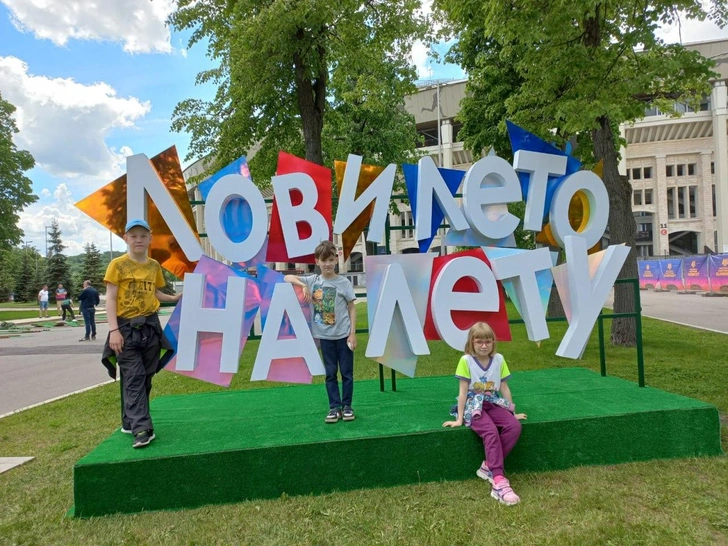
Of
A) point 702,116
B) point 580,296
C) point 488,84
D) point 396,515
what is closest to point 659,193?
point 702,116

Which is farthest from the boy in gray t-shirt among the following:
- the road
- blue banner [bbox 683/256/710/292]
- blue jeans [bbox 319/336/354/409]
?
blue banner [bbox 683/256/710/292]

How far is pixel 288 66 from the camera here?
36.8 ft

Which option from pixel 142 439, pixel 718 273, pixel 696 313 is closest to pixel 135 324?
pixel 142 439

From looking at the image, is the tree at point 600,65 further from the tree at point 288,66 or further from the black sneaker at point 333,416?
the black sneaker at point 333,416

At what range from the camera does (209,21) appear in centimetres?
1162

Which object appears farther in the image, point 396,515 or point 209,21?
point 209,21

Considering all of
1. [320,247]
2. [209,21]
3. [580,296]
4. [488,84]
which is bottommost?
[580,296]

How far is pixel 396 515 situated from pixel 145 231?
2850mm

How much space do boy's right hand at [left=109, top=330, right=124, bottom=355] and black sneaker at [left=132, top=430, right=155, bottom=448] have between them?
646 mm

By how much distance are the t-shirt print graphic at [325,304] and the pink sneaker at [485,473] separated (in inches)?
64.5

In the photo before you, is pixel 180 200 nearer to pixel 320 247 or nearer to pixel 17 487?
pixel 320 247

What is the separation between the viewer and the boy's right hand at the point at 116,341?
3613 millimetres

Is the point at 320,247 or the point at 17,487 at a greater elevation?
the point at 320,247

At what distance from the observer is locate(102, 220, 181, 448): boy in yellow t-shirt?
12.0 ft
